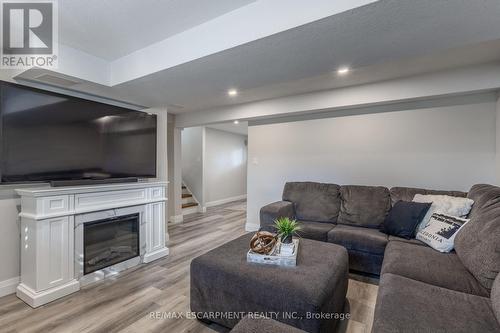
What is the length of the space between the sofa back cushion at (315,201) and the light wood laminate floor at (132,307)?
0.85 m

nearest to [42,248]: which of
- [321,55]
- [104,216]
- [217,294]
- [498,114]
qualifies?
[104,216]

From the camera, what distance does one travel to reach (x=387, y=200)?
2914mm

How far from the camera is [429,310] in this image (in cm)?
118

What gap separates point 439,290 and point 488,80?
2387mm

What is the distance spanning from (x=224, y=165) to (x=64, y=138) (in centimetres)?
510

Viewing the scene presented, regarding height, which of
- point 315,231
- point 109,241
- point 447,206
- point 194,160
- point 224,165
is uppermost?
point 194,160

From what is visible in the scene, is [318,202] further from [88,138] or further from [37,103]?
[37,103]

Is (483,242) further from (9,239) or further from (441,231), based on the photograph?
(9,239)

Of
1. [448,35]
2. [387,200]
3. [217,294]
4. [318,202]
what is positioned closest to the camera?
[448,35]

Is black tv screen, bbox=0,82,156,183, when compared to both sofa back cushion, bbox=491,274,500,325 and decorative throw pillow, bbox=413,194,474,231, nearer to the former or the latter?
sofa back cushion, bbox=491,274,500,325

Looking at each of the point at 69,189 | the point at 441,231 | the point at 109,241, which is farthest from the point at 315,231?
the point at 69,189

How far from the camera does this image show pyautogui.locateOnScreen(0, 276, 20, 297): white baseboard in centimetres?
215

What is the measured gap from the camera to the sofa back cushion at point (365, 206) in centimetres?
288

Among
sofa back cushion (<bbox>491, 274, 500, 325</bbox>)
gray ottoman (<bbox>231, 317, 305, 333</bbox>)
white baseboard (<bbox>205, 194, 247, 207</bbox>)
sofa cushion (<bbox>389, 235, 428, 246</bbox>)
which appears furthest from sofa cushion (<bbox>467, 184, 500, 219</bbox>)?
white baseboard (<bbox>205, 194, 247, 207</bbox>)
